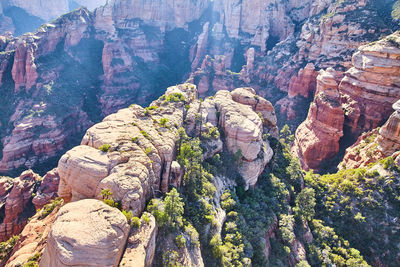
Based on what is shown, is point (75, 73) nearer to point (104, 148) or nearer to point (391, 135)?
point (104, 148)

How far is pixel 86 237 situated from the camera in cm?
1844

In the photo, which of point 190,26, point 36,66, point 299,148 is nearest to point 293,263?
point 299,148

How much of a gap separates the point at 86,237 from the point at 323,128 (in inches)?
2894

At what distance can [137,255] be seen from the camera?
20.6 meters

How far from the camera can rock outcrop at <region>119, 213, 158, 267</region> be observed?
66.2ft

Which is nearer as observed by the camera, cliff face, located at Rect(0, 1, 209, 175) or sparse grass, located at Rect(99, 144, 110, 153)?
sparse grass, located at Rect(99, 144, 110, 153)

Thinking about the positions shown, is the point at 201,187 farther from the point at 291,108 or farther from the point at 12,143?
the point at 12,143

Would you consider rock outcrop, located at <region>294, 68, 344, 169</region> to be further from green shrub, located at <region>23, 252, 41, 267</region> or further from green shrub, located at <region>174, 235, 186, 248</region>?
green shrub, located at <region>23, 252, 41, 267</region>

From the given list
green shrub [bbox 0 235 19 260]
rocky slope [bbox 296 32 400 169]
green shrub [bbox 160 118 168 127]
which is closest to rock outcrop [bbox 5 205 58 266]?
green shrub [bbox 0 235 19 260]

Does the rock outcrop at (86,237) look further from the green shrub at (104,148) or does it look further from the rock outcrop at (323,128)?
the rock outcrop at (323,128)

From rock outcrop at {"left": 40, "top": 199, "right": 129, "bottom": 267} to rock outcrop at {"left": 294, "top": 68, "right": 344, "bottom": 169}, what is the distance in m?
67.4

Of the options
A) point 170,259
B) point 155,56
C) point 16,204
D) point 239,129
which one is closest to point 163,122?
point 239,129

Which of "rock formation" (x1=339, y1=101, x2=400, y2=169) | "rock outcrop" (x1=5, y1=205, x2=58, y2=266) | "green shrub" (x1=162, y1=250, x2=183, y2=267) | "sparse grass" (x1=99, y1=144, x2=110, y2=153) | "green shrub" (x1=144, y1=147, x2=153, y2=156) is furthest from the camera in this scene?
"rock formation" (x1=339, y1=101, x2=400, y2=169)

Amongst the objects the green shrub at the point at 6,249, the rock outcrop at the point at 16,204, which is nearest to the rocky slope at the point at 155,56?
the rock outcrop at the point at 16,204
